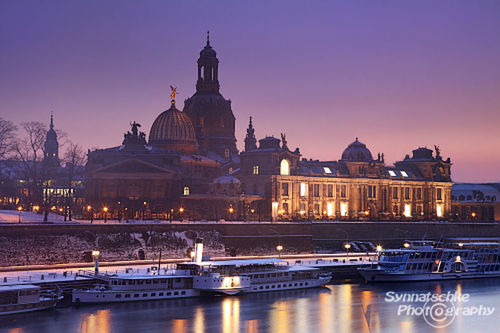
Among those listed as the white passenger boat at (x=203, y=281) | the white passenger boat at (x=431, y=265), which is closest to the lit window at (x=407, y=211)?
the white passenger boat at (x=431, y=265)

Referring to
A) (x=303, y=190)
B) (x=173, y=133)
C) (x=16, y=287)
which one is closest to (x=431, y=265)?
(x=303, y=190)

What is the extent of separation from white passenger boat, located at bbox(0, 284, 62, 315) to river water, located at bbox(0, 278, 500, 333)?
33.7 inches

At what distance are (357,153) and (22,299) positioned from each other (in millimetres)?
103514

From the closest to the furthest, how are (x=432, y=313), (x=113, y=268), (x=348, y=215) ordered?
(x=432, y=313) < (x=113, y=268) < (x=348, y=215)

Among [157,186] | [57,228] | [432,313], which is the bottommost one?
[432,313]

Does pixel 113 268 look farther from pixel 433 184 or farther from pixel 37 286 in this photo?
pixel 433 184

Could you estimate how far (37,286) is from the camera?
72.6m

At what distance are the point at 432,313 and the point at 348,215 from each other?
267 feet

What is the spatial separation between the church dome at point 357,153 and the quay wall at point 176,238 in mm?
22421

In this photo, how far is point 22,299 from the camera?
71062 millimetres

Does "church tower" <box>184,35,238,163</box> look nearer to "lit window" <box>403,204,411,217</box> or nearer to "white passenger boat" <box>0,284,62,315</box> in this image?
"lit window" <box>403,204,411,217</box>

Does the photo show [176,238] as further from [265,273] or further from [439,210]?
[439,210]

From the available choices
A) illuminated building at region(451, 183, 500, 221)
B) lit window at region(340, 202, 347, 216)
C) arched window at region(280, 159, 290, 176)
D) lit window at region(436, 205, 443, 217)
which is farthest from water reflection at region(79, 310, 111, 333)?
illuminated building at region(451, 183, 500, 221)

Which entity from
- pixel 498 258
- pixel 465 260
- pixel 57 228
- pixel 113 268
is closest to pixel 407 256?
pixel 465 260
